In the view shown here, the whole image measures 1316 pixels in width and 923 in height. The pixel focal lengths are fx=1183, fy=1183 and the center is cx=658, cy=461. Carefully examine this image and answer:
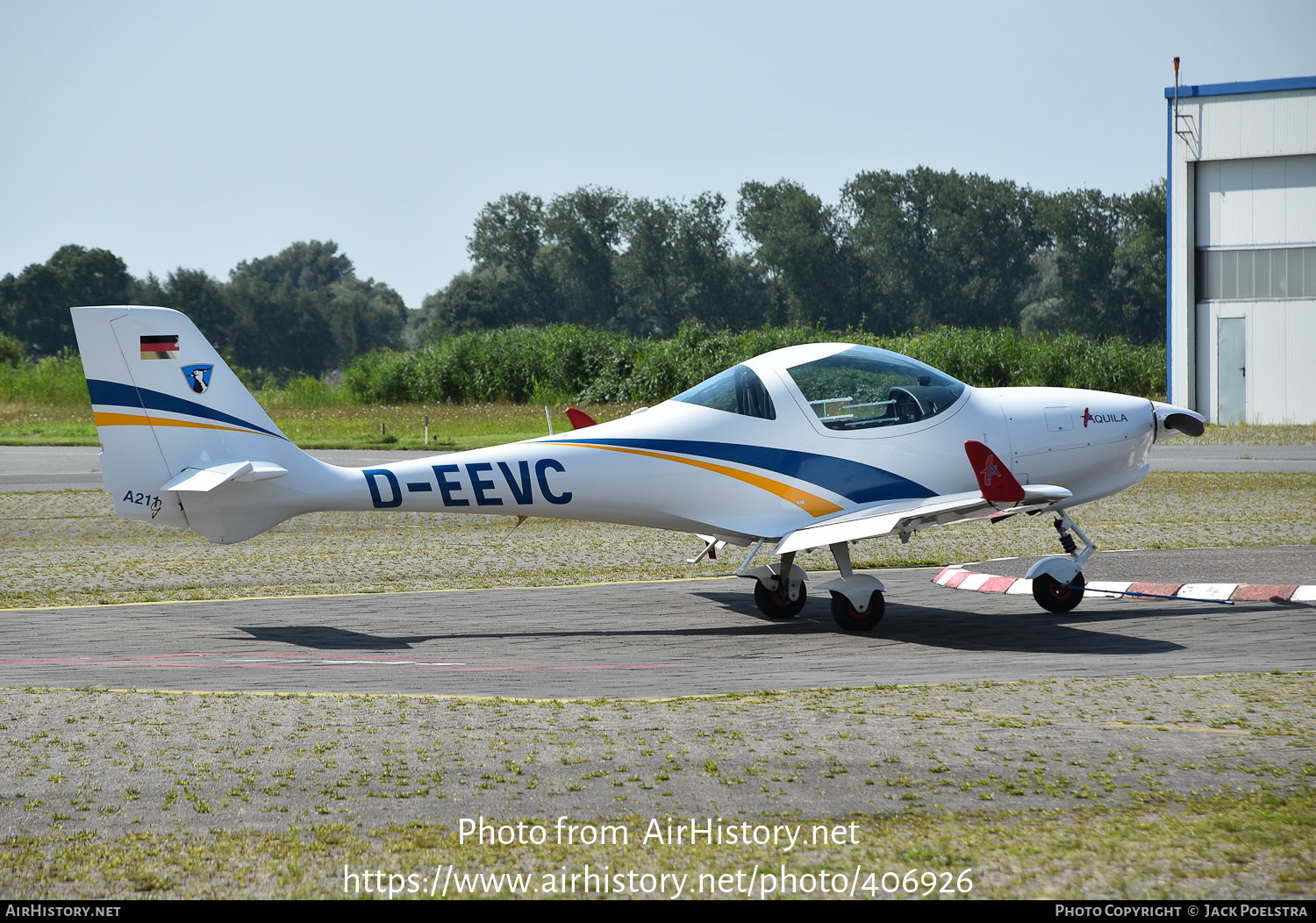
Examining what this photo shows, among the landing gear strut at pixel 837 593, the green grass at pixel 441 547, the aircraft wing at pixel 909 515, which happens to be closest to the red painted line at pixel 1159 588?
the aircraft wing at pixel 909 515

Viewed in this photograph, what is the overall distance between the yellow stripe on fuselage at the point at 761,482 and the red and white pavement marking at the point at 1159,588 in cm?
230

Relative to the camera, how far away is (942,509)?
32.7 feet

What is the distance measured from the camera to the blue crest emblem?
1034 centimetres

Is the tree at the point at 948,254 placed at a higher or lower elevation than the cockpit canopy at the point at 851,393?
higher

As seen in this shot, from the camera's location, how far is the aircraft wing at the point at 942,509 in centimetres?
954

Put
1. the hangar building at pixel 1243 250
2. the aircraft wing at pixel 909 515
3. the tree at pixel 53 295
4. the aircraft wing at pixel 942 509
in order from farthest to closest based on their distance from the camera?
the tree at pixel 53 295 → the hangar building at pixel 1243 250 → the aircraft wing at pixel 909 515 → the aircraft wing at pixel 942 509

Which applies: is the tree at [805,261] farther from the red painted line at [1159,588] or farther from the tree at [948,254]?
the red painted line at [1159,588]

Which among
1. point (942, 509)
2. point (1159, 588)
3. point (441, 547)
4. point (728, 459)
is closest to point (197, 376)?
point (728, 459)

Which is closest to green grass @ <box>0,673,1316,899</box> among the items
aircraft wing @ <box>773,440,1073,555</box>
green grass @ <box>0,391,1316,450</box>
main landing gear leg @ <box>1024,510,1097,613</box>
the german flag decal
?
aircraft wing @ <box>773,440,1073,555</box>

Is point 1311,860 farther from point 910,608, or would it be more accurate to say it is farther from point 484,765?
point 910,608

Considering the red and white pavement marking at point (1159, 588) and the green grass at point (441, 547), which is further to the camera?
the green grass at point (441, 547)

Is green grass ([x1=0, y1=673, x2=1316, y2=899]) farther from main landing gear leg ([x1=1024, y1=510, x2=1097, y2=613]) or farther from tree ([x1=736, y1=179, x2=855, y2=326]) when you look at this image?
tree ([x1=736, y1=179, x2=855, y2=326])

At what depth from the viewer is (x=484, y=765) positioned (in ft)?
20.3

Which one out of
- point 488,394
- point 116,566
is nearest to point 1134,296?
point 488,394
